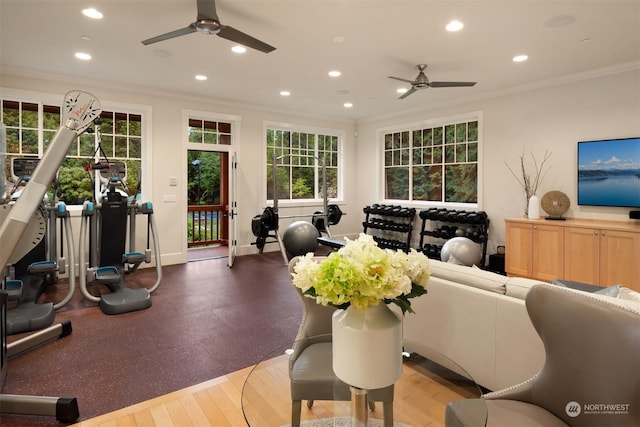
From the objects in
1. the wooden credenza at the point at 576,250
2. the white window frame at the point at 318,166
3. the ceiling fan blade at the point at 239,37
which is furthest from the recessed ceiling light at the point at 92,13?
the wooden credenza at the point at 576,250

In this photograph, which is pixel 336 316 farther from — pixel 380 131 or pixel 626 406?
pixel 380 131

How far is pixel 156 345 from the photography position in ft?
10.5

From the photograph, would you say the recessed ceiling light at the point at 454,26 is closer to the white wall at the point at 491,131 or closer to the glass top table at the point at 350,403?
the white wall at the point at 491,131

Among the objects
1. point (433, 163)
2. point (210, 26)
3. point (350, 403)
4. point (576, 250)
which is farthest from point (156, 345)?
point (433, 163)

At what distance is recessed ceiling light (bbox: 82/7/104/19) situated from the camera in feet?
10.9

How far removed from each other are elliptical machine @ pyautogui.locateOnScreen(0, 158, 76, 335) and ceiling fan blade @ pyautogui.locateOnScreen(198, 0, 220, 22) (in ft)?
6.66

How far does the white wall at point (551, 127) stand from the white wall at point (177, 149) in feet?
10.9

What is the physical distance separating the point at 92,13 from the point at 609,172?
20.9ft

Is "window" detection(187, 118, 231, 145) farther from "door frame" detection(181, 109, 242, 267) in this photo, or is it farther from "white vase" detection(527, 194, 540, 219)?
"white vase" detection(527, 194, 540, 219)

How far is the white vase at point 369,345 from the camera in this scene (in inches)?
47.9

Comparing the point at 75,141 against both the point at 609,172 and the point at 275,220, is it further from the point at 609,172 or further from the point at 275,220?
the point at 609,172

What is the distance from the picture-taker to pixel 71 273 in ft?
13.4

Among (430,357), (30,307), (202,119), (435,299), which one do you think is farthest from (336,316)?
(202,119)

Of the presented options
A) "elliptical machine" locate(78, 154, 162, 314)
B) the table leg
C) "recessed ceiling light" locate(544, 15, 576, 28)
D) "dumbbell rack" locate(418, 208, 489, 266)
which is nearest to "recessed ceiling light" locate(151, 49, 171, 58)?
"elliptical machine" locate(78, 154, 162, 314)
